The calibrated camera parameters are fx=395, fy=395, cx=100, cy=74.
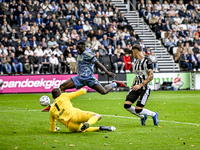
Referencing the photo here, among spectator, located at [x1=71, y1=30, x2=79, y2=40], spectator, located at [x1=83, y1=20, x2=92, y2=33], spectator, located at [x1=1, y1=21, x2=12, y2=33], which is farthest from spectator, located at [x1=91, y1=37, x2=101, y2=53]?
spectator, located at [x1=1, y1=21, x2=12, y2=33]

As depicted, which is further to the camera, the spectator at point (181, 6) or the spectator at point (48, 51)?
the spectator at point (181, 6)

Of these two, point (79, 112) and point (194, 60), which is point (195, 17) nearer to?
point (194, 60)

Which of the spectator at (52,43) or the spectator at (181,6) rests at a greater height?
the spectator at (181,6)

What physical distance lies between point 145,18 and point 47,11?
9904 millimetres

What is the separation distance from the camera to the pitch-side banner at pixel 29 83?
24.8 meters

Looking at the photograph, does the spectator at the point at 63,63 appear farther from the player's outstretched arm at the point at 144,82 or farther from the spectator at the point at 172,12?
the player's outstretched arm at the point at 144,82

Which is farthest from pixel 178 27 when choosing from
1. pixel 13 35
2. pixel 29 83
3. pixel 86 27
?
pixel 29 83

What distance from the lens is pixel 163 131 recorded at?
928 centimetres

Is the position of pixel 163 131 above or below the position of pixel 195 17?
Result: below

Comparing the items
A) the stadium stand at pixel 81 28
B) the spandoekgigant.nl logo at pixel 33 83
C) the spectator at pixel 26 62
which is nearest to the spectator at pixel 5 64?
the stadium stand at pixel 81 28

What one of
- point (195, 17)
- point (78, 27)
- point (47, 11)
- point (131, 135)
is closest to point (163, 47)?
point (195, 17)

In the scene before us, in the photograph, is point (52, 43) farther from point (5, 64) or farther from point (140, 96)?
point (140, 96)

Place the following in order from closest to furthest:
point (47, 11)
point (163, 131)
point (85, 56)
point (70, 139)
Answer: point (70, 139) < point (163, 131) < point (85, 56) < point (47, 11)

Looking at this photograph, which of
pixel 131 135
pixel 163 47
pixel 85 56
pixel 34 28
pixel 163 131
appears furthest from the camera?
pixel 163 47
